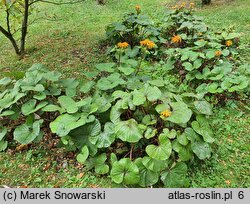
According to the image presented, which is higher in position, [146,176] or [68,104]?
[68,104]

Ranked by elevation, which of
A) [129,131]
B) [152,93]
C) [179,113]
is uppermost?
[152,93]

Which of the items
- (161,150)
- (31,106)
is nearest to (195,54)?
(161,150)

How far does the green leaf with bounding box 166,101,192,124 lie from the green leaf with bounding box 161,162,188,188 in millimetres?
419

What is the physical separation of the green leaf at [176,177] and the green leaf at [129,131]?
435 mm

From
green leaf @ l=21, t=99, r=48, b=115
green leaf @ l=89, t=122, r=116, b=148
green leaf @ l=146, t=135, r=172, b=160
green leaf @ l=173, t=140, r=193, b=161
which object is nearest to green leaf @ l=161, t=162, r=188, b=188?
green leaf @ l=173, t=140, r=193, b=161

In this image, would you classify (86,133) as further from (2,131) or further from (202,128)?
(202,128)

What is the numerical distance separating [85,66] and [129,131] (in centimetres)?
234

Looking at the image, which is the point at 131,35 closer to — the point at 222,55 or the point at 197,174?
the point at 222,55

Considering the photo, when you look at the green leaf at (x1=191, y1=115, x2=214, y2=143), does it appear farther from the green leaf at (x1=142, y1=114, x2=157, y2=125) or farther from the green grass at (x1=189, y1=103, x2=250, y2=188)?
the green leaf at (x1=142, y1=114, x2=157, y2=125)

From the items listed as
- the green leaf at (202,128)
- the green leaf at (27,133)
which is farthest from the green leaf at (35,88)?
the green leaf at (202,128)

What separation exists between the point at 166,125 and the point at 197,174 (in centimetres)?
58

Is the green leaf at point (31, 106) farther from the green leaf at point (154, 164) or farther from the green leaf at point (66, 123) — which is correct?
the green leaf at point (154, 164)

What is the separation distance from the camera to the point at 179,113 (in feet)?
10.3
